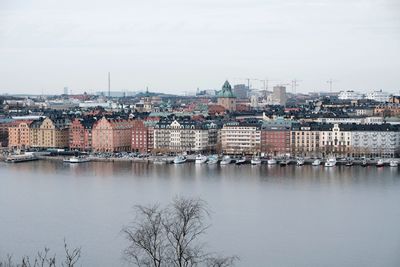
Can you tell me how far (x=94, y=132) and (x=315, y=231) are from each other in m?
7.84

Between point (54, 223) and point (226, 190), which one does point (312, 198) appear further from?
point (54, 223)

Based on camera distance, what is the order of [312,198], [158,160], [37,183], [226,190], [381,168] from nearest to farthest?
1. [312,198]
2. [226,190]
3. [37,183]
4. [381,168]
5. [158,160]

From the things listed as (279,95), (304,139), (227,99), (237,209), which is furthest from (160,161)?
(279,95)

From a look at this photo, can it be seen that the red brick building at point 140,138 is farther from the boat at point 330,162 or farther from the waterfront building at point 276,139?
the boat at point 330,162

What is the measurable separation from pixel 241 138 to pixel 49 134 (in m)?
3.09

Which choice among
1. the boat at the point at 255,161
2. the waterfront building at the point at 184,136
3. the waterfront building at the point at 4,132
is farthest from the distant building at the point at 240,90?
the boat at the point at 255,161

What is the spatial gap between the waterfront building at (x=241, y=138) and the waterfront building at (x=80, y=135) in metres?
2.10

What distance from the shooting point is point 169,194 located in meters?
8.05

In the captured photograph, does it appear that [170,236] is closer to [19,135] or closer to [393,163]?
[393,163]

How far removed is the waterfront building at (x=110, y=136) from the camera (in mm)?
13492

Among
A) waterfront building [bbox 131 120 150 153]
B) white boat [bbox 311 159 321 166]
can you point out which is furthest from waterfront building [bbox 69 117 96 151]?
white boat [bbox 311 159 321 166]

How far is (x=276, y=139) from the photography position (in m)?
13.0

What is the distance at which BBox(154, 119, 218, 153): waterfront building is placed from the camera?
43.3 ft

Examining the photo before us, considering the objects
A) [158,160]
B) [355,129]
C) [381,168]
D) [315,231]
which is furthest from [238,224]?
[355,129]
